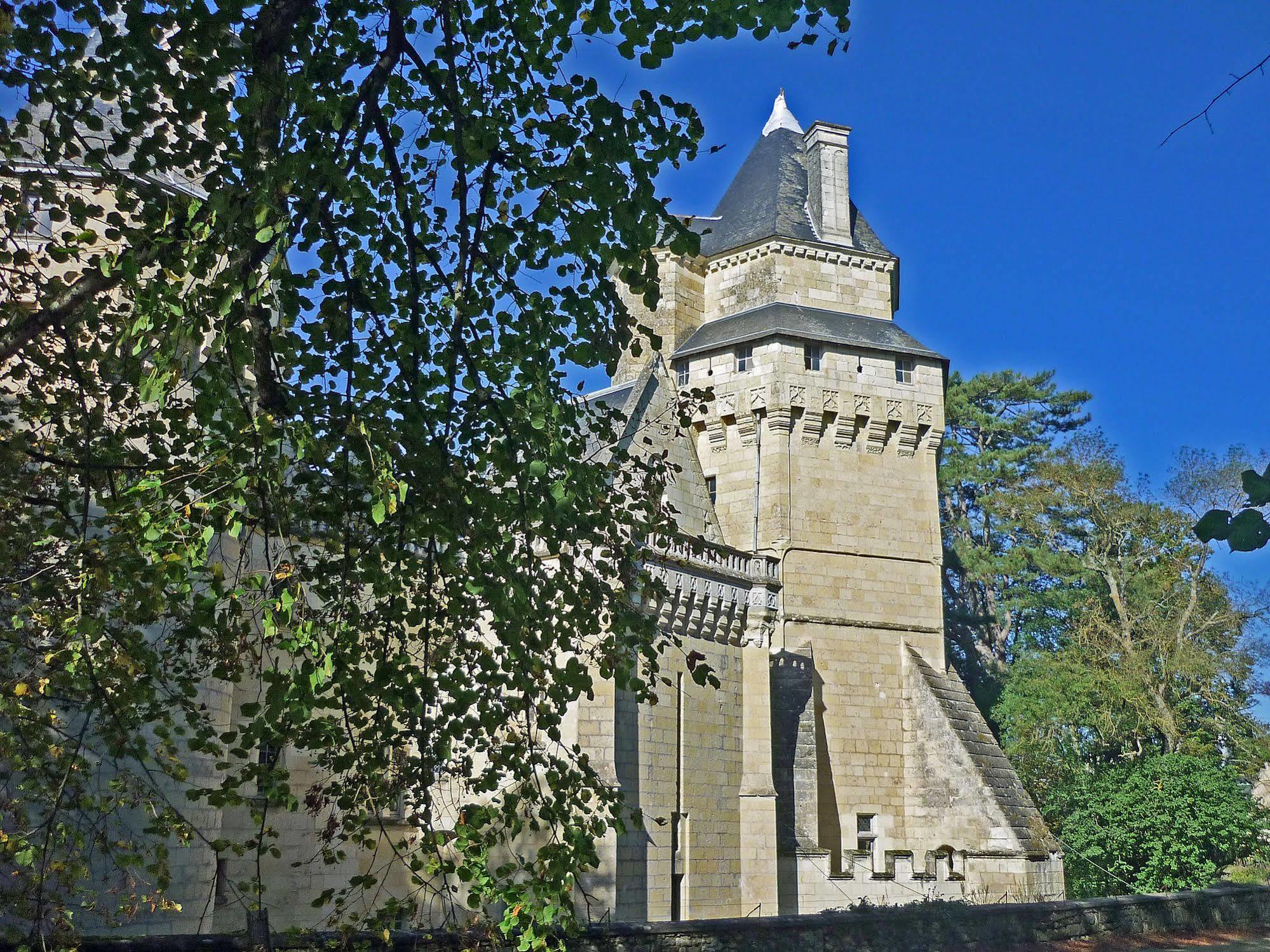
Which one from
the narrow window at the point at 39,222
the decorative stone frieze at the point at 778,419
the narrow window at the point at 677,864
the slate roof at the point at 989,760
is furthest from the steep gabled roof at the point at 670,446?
Answer: the narrow window at the point at 39,222

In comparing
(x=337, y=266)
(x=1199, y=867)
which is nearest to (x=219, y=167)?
(x=337, y=266)

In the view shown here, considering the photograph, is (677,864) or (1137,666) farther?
(1137,666)

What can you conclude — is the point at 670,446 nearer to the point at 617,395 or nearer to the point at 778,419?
the point at 617,395

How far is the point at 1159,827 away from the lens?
964 inches

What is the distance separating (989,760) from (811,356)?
7808mm

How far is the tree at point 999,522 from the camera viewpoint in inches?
1321

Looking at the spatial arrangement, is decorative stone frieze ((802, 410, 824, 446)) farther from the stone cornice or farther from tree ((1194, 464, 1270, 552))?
tree ((1194, 464, 1270, 552))

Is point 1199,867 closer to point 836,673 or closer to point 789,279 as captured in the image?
point 836,673

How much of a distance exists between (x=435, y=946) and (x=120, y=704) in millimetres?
3554

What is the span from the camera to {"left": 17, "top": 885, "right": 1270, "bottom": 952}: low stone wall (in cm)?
787

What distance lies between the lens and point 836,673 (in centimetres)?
2138

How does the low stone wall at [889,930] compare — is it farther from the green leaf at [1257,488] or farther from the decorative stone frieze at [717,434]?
the decorative stone frieze at [717,434]

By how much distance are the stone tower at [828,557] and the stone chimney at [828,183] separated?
1.6 inches

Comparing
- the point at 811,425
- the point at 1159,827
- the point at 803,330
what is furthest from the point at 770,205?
the point at 1159,827
